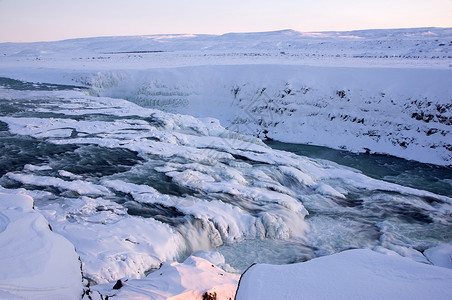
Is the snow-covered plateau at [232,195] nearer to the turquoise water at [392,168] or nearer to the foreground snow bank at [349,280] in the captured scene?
the foreground snow bank at [349,280]

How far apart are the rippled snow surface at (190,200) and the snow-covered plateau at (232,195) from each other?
5 cm

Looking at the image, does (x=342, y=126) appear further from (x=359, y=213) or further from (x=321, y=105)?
(x=359, y=213)

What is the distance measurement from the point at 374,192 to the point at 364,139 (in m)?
8.36

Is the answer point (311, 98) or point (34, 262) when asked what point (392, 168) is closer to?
point (311, 98)

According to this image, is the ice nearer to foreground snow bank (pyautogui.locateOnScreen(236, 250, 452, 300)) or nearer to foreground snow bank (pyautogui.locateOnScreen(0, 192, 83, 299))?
foreground snow bank (pyautogui.locateOnScreen(236, 250, 452, 300))


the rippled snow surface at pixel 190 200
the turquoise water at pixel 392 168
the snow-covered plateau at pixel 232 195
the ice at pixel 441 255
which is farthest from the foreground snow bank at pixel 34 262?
the turquoise water at pixel 392 168

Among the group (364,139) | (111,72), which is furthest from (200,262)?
(111,72)

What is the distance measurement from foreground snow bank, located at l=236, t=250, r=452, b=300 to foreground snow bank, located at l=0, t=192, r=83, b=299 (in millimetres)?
2063

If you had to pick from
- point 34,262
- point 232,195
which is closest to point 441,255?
point 232,195

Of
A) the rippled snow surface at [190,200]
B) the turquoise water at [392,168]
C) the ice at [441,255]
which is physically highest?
the rippled snow surface at [190,200]

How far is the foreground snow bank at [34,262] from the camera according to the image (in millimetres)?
3520

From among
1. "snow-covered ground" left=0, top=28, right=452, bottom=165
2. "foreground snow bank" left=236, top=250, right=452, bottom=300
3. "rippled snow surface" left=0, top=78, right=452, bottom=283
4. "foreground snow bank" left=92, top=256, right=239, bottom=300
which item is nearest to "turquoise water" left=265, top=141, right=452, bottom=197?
"snow-covered ground" left=0, top=28, right=452, bottom=165

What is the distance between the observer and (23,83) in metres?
26.0

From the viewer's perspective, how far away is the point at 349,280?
131 inches
